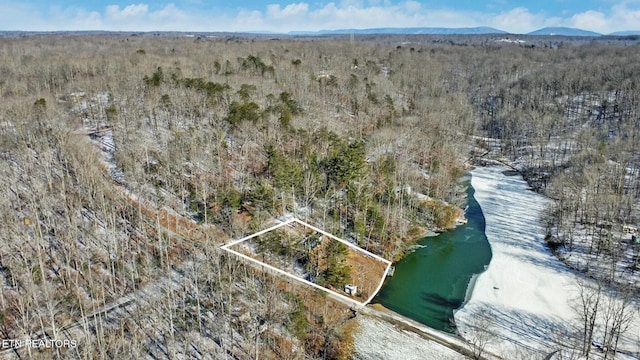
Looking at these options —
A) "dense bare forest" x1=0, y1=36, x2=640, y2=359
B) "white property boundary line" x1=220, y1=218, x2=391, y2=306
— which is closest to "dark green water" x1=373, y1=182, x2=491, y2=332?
"white property boundary line" x1=220, y1=218, x2=391, y2=306

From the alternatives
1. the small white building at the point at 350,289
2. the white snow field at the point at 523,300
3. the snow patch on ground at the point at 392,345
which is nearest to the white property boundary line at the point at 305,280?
the small white building at the point at 350,289

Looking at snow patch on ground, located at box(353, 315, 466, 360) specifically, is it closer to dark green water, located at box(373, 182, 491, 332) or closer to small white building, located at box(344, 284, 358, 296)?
dark green water, located at box(373, 182, 491, 332)

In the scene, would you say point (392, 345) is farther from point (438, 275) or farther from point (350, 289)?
point (438, 275)

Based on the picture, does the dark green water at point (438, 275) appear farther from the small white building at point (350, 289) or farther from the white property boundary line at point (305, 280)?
the small white building at point (350, 289)

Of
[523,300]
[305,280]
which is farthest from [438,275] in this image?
[305,280]

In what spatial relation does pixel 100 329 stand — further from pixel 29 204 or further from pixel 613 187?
pixel 613 187
